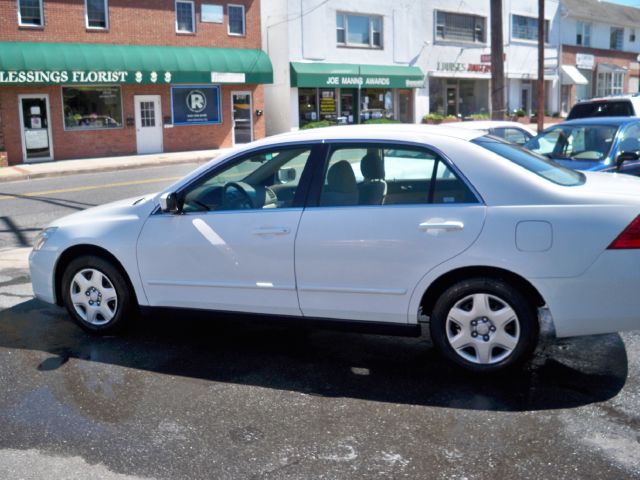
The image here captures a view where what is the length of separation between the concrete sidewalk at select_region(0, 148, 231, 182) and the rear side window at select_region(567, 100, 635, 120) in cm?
1025

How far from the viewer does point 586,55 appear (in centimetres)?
4512

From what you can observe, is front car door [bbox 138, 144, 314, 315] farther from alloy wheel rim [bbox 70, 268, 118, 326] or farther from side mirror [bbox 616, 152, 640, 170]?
side mirror [bbox 616, 152, 640, 170]

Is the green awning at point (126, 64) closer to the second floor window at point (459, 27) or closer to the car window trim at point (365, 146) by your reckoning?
the second floor window at point (459, 27)

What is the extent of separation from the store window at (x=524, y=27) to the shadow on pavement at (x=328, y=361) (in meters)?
38.3

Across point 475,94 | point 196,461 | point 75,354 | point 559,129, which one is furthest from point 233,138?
point 196,461

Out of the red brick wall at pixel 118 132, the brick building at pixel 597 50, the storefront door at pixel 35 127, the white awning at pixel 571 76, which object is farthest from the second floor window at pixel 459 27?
the storefront door at pixel 35 127

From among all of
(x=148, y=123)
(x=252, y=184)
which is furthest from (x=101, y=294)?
(x=148, y=123)

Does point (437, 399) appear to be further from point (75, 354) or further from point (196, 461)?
point (75, 354)

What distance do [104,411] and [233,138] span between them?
2491cm

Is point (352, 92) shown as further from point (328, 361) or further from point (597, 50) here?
point (328, 361)

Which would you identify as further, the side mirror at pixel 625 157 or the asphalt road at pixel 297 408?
the side mirror at pixel 625 157

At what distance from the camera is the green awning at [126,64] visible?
878 inches

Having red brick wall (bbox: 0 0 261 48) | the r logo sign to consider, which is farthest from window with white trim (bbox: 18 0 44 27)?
the r logo sign

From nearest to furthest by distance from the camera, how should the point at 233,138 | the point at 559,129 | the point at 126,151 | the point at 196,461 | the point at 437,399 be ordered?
the point at 196,461
the point at 437,399
the point at 559,129
the point at 126,151
the point at 233,138
